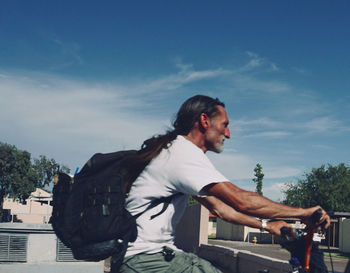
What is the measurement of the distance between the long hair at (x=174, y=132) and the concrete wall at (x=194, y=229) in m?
16.1

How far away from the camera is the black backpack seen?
2.48 meters

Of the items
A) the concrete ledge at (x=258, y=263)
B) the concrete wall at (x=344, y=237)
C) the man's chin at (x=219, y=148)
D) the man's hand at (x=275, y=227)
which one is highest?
the man's chin at (x=219, y=148)

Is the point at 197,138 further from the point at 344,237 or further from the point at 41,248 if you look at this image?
the point at 344,237

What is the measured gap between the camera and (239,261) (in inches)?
582

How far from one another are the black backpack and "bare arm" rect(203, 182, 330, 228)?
11.0 inches

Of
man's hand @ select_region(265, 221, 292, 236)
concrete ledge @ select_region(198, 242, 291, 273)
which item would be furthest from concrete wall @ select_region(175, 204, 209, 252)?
man's hand @ select_region(265, 221, 292, 236)

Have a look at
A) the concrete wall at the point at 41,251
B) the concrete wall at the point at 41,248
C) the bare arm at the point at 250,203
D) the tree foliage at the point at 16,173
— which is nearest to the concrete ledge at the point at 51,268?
the concrete wall at the point at 41,251

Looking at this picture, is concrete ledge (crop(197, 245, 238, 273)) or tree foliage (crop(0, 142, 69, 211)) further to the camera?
tree foliage (crop(0, 142, 69, 211))

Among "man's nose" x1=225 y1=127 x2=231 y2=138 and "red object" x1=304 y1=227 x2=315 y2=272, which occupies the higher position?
"man's nose" x1=225 y1=127 x2=231 y2=138

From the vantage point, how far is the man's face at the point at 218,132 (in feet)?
9.45

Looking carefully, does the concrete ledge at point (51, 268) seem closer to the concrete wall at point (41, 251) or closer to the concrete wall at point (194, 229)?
the concrete wall at point (41, 251)

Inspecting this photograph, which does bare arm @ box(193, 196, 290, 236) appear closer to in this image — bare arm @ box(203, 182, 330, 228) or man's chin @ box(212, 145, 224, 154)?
man's chin @ box(212, 145, 224, 154)

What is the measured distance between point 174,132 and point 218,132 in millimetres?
245

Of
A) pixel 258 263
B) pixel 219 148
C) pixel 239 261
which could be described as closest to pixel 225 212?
pixel 219 148
